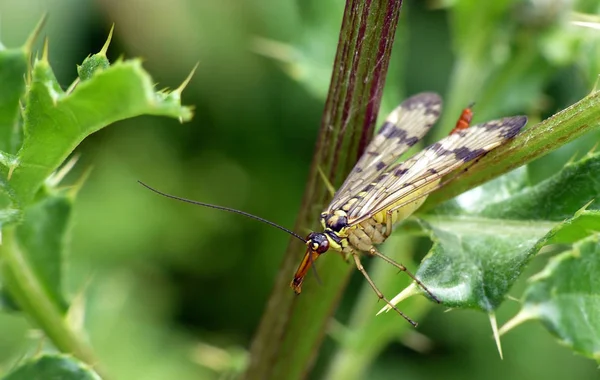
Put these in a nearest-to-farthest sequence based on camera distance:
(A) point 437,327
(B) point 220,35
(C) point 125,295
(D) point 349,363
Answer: (D) point 349,363 → (C) point 125,295 → (A) point 437,327 → (B) point 220,35

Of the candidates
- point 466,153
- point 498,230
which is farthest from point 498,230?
point 466,153

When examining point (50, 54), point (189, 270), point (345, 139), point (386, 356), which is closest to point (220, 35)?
point (50, 54)

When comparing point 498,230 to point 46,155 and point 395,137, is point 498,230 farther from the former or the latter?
point 46,155

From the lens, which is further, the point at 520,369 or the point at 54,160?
the point at 520,369

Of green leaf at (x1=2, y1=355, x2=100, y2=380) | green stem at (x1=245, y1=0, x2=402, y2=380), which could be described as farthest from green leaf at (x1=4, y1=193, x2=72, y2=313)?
green stem at (x1=245, y1=0, x2=402, y2=380)

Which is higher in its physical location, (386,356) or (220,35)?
(220,35)

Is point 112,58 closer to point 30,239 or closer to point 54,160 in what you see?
point 30,239
